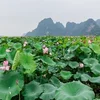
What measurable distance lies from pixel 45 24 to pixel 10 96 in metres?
Answer: 86.0

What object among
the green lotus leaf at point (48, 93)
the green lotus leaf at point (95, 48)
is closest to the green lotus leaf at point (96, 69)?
the green lotus leaf at point (95, 48)

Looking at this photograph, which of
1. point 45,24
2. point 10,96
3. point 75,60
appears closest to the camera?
point 10,96

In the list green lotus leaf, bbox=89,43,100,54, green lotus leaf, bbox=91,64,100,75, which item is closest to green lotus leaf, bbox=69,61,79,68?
green lotus leaf, bbox=89,43,100,54

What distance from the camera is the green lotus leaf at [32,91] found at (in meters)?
2.19

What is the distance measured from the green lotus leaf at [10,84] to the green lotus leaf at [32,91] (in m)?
0.07

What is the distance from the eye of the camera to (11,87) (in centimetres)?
221

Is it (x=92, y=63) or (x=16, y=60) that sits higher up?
(x=16, y=60)

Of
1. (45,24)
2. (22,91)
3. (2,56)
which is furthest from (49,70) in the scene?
(45,24)

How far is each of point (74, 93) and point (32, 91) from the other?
0.41m

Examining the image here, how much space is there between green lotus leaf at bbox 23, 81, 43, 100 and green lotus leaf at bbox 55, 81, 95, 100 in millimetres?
282

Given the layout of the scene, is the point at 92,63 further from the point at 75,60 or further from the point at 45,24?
the point at 45,24

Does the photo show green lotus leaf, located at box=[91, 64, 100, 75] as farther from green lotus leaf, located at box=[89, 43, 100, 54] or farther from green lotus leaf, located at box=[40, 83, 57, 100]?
green lotus leaf, located at box=[40, 83, 57, 100]

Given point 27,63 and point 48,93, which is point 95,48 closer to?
point 27,63

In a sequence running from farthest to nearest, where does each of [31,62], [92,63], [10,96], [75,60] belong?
[75,60] < [92,63] < [31,62] < [10,96]
